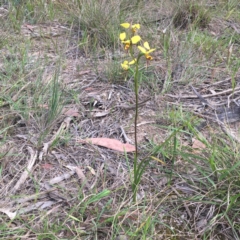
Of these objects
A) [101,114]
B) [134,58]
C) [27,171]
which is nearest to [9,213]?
[27,171]

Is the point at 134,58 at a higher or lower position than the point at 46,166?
higher

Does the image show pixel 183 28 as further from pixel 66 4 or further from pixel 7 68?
pixel 7 68

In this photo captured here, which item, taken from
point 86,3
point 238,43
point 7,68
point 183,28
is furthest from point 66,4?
point 238,43

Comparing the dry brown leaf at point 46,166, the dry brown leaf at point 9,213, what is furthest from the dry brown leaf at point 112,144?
the dry brown leaf at point 9,213

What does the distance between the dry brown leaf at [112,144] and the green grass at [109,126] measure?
0.13ft

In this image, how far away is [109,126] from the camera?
2.04 m

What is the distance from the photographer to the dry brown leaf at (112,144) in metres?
1.84

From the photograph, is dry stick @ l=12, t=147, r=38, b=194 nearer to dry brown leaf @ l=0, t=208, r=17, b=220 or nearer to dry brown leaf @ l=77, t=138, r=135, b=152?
dry brown leaf @ l=0, t=208, r=17, b=220

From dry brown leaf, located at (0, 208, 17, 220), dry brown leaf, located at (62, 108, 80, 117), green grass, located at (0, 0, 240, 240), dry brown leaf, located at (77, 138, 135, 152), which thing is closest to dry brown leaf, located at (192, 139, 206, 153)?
green grass, located at (0, 0, 240, 240)

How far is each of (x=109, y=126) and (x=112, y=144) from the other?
0.62 ft

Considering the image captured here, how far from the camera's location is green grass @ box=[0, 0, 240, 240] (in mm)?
1433

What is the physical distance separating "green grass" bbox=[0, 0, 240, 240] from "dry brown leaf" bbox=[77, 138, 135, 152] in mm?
39

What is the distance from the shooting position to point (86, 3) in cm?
322

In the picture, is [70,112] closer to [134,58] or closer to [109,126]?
[109,126]
